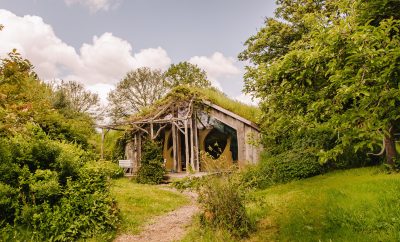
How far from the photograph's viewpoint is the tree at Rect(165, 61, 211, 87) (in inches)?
1511

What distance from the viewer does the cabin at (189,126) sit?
18.2m

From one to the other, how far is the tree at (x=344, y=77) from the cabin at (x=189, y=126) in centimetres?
1184

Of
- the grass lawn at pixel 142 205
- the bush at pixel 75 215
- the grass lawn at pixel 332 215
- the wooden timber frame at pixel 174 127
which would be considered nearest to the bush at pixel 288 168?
→ the grass lawn at pixel 332 215

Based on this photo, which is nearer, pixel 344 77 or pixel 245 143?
pixel 344 77

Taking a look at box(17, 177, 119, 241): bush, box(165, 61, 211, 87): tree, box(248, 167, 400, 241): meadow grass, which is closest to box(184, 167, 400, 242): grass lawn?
box(248, 167, 400, 241): meadow grass

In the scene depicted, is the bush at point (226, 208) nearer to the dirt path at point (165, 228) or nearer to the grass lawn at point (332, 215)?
the grass lawn at point (332, 215)

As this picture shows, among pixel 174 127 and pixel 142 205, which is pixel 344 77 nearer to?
pixel 142 205

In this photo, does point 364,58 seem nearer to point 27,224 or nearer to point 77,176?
point 77,176

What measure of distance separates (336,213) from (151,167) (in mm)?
12079

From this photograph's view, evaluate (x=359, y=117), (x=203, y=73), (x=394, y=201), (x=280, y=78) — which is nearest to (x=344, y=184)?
(x=394, y=201)

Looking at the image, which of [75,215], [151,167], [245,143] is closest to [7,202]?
[75,215]

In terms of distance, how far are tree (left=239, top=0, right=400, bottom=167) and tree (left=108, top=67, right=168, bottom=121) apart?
107 ft

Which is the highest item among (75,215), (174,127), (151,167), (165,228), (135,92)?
(135,92)

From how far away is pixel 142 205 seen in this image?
32.7ft
